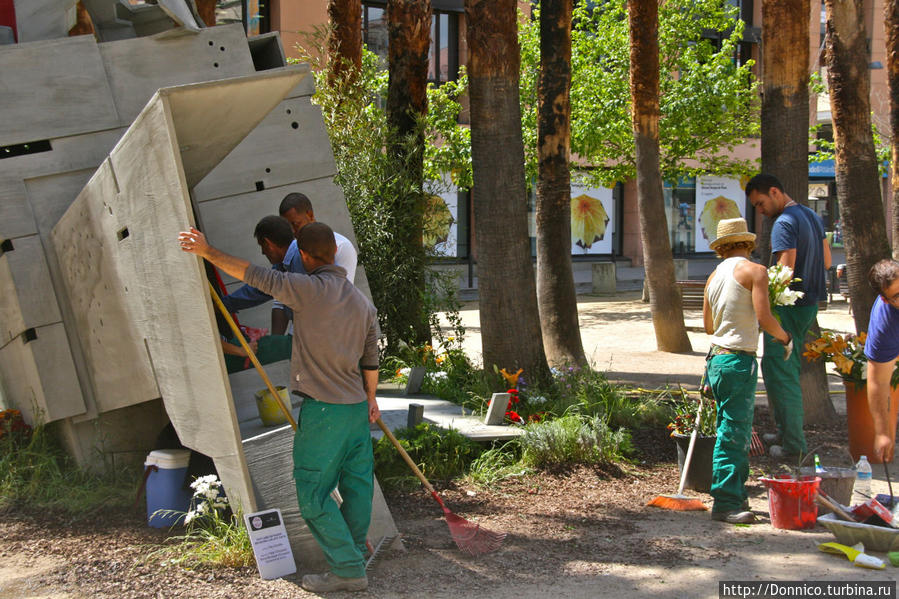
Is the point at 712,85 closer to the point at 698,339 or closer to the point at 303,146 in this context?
the point at 698,339

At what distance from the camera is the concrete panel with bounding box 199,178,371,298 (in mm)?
7242

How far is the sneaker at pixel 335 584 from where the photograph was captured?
4.23 m

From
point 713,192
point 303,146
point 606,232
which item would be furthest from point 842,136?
point 713,192

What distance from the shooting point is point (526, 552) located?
4.89 metres

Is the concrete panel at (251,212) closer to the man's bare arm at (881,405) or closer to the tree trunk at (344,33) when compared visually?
the tree trunk at (344,33)

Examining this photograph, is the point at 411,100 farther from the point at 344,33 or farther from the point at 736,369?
the point at 736,369

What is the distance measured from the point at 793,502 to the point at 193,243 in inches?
144

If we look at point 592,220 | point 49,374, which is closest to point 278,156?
point 49,374

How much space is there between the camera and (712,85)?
2005 centimetres

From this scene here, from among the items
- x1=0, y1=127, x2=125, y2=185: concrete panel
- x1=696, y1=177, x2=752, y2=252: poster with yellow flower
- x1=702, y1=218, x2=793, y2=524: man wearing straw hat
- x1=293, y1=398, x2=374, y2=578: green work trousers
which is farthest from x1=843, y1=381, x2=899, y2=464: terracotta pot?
x1=696, y1=177, x2=752, y2=252: poster with yellow flower

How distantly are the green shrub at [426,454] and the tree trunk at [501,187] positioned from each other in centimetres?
142

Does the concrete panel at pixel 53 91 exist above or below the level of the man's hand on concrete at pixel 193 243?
above

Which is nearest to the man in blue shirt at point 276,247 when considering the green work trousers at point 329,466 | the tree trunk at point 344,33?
the green work trousers at point 329,466

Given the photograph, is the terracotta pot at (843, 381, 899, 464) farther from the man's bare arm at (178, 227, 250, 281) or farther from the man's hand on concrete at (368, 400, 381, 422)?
the man's bare arm at (178, 227, 250, 281)
